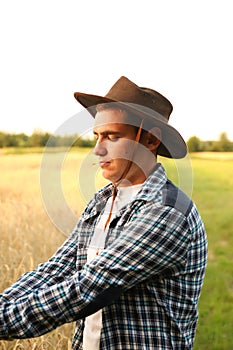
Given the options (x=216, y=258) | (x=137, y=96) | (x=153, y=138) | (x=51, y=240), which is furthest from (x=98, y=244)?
(x=216, y=258)

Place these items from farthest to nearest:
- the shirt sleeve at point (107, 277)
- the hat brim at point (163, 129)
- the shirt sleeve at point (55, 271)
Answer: the shirt sleeve at point (55, 271) → the hat brim at point (163, 129) → the shirt sleeve at point (107, 277)

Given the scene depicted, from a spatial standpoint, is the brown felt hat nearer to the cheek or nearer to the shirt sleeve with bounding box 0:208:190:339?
the cheek

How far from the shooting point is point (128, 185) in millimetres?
1855

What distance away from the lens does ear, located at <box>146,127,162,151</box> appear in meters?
1.87

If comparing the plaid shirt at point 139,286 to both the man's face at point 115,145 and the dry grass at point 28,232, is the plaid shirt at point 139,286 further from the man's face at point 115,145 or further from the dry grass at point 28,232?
the dry grass at point 28,232

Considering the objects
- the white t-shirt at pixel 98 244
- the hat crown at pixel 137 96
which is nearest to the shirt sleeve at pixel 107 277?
the white t-shirt at pixel 98 244

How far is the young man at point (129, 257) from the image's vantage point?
1.62m

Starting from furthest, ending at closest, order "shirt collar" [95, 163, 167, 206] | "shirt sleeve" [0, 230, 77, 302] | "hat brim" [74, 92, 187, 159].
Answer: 1. "shirt sleeve" [0, 230, 77, 302]
2. "hat brim" [74, 92, 187, 159]
3. "shirt collar" [95, 163, 167, 206]

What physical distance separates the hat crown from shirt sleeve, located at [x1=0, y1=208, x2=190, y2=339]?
39 cm

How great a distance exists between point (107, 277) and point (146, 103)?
59 cm

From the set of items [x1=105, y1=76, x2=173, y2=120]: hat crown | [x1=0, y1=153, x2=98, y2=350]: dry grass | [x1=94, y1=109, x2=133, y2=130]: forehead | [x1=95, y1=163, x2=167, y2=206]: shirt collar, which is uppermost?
[x1=105, y1=76, x2=173, y2=120]: hat crown

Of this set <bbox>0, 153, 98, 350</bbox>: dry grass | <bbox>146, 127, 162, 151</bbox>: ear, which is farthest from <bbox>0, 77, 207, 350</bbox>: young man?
<bbox>0, 153, 98, 350</bbox>: dry grass

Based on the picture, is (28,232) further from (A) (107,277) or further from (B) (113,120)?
(A) (107,277)

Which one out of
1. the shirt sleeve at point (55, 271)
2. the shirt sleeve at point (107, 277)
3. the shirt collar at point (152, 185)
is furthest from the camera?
the shirt sleeve at point (55, 271)
